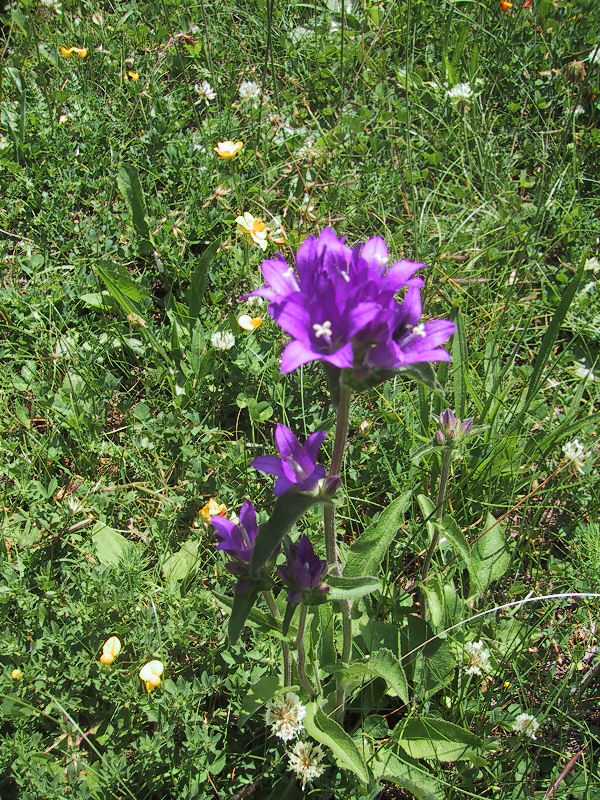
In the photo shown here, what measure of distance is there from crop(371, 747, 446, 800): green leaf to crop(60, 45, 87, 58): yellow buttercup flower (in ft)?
11.8

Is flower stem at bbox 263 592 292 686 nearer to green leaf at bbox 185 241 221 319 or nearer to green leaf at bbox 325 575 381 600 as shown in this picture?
green leaf at bbox 325 575 381 600

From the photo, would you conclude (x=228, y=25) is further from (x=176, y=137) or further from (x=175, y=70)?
(x=176, y=137)

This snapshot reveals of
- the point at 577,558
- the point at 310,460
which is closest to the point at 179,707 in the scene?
the point at 310,460

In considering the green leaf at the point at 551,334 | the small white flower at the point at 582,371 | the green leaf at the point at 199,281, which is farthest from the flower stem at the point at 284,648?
the small white flower at the point at 582,371

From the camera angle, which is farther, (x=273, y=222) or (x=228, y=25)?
(x=228, y=25)

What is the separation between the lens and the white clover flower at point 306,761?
84.7 inches

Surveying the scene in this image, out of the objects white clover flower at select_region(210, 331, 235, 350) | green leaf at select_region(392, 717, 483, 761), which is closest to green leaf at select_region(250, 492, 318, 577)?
green leaf at select_region(392, 717, 483, 761)

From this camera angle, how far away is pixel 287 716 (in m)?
2.12

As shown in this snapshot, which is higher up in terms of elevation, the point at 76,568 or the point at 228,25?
the point at 228,25

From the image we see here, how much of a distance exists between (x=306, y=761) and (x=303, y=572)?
780mm

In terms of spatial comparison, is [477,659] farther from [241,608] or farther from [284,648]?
[241,608]

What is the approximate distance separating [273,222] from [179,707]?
2.23m

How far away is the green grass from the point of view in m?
2.40

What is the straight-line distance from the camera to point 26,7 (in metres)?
4.21
